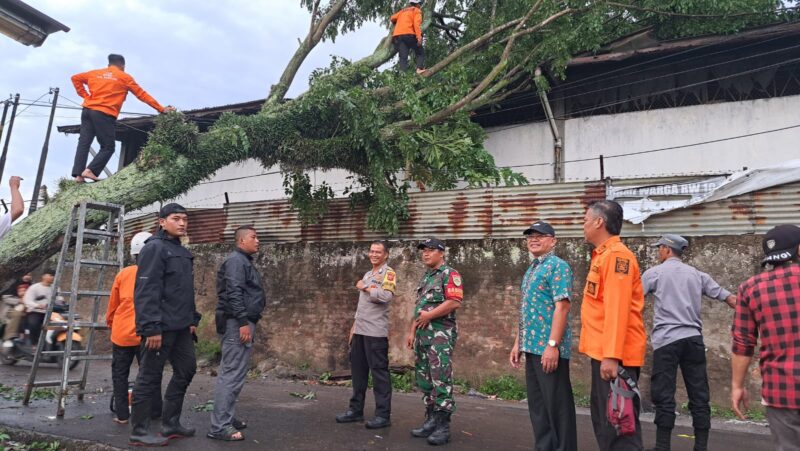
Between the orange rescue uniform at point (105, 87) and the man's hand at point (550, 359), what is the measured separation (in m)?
6.09

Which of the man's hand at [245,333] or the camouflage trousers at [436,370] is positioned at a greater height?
the man's hand at [245,333]

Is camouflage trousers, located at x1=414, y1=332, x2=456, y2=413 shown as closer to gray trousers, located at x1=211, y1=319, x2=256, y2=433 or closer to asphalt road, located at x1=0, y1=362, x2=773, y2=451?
asphalt road, located at x1=0, y1=362, x2=773, y2=451

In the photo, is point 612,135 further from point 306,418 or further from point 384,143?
point 306,418

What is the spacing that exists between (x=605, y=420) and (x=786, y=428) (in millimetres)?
860

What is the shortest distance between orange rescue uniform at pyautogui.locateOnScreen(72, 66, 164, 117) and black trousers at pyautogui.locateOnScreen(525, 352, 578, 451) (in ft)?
19.8

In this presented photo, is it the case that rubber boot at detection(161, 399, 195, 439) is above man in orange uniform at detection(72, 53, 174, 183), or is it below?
below

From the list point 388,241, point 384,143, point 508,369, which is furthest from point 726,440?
point 384,143

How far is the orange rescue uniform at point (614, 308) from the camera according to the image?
10.3ft

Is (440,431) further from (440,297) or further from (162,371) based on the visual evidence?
(162,371)

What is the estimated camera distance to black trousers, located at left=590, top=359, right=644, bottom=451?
3.09m

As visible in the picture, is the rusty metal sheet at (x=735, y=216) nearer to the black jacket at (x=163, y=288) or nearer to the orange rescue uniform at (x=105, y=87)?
the black jacket at (x=163, y=288)

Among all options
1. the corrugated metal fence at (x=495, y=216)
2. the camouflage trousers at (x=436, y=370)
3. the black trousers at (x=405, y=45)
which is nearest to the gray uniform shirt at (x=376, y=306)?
the camouflage trousers at (x=436, y=370)

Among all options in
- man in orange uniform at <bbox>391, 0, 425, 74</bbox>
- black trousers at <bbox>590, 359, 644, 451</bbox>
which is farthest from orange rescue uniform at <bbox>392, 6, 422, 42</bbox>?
black trousers at <bbox>590, 359, 644, 451</bbox>

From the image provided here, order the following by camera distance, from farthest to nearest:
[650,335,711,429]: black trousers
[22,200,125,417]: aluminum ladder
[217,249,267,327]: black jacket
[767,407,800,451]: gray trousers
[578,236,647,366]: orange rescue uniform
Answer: [22,200,125,417]: aluminum ladder, [217,249,267,327]: black jacket, [650,335,711,429]: black trousers, [578,236,647,366]: orange rescue uniform, [767,407,800,451]: gray trousers
